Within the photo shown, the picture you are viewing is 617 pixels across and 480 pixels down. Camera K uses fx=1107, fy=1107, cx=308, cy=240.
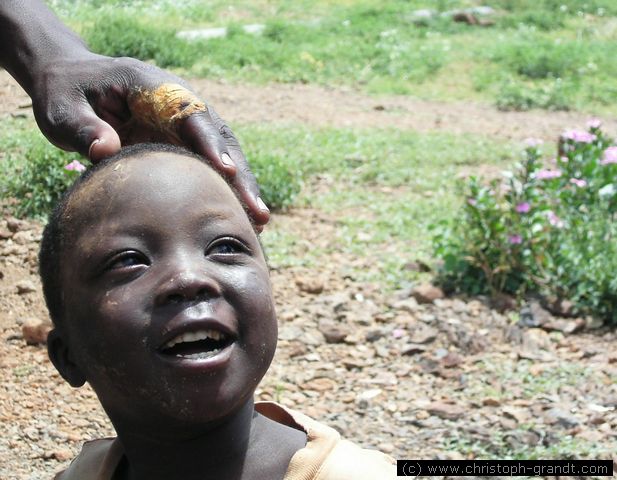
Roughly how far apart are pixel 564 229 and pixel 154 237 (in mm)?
3360

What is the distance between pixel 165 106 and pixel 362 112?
6.52m

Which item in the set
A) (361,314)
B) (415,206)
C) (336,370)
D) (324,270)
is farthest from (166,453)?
(415,206)

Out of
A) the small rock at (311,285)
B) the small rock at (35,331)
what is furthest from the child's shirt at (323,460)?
the small rock at (311,285)

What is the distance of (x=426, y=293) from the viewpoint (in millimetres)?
5219

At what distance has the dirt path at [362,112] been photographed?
8.62 meters

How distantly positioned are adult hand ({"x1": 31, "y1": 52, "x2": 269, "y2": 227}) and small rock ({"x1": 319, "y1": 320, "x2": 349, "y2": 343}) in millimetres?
2056

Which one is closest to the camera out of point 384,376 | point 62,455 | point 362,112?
point 62,455

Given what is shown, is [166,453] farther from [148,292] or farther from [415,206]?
[415,206]

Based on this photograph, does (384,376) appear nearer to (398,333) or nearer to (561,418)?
(398,333)

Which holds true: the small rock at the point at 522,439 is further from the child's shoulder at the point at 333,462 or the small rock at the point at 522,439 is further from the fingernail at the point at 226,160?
the fingernail at the point at 226,160

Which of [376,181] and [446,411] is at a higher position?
[446,411]

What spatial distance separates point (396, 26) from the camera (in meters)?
12.4

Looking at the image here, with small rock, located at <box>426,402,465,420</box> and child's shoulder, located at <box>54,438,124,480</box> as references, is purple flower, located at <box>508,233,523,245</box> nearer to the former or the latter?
small rock, located at <box>426,402,465,420</box>

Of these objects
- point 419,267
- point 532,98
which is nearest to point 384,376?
point 419,267
